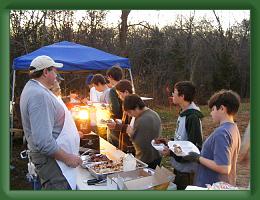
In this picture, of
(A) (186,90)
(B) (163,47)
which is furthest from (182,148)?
(B) (163,47)

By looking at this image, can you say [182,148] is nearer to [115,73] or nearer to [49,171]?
[49,171]

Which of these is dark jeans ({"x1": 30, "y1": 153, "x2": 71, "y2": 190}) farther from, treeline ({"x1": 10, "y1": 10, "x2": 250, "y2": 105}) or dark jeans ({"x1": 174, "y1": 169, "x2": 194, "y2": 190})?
treeline ({"x1": 10, "y1": 10, "x2": 250, "y2": 105})

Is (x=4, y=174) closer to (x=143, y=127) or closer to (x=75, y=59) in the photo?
(x=143, y=127)

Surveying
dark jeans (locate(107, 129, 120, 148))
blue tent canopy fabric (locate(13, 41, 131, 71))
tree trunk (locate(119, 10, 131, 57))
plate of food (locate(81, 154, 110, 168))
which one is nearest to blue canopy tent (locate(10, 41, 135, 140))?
blue tent canopy fabric (locate(13, 41, 131, 71))

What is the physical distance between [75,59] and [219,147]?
262 cm

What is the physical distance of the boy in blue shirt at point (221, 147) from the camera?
1.47 meters

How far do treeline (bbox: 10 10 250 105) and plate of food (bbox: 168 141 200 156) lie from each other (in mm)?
4444

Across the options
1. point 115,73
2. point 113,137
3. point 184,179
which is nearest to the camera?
point 184,179

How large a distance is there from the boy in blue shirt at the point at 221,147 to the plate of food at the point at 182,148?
3cm

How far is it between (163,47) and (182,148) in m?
6.55

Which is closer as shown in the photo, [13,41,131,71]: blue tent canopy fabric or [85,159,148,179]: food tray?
[85,159,148,179]: food tray

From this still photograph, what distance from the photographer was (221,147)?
1.46 meters

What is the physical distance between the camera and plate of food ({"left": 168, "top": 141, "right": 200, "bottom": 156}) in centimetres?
165
